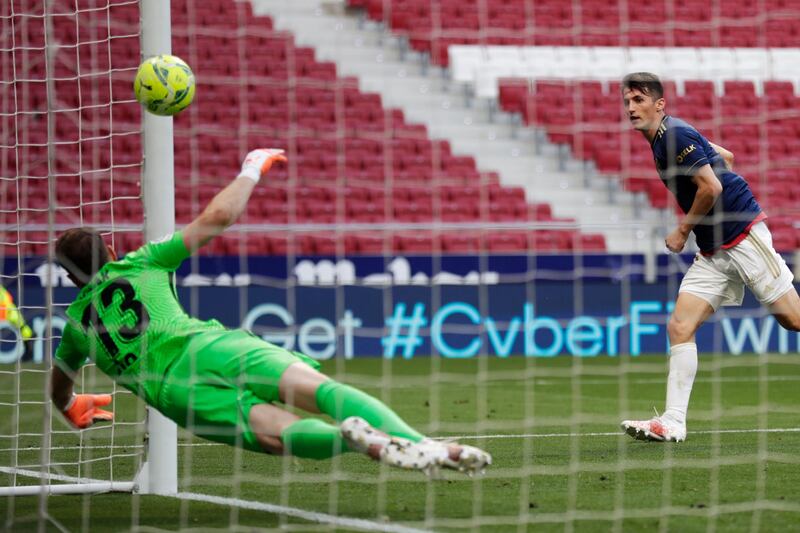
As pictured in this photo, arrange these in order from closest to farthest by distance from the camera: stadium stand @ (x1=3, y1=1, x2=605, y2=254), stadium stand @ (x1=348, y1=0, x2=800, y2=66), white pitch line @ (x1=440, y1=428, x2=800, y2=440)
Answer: white pitch line @ (x1=440, y1=428, x2=800, y2=440) → stadium stand @ (x1=3, y1=1, x2=605, y2=254) → stadium stand @ (x1=348, y1=0, x2=800, y2=66)

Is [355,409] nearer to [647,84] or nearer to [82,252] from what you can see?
[82,252]

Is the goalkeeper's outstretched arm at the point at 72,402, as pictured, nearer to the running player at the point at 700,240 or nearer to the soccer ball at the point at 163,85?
the soccer ball at the point at 163,85

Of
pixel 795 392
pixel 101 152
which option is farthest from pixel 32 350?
pixel 795 392

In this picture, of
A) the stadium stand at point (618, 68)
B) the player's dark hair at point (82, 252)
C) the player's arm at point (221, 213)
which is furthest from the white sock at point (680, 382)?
the stadium stand at point (618, 68)

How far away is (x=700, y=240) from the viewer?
305 inches

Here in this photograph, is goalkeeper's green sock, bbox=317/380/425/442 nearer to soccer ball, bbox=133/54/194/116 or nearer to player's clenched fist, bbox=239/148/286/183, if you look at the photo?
player's clenched fist, bbox=239/148/286/183

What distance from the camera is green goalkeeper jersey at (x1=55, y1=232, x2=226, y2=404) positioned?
17.3 ft

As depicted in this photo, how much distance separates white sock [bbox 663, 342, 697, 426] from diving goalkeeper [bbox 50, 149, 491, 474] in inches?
112

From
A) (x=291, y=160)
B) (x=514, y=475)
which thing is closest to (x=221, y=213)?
(x=514, y=475)

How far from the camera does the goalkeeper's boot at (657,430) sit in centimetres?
730

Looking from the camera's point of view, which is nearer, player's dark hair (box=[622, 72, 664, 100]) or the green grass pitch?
the green grass pitch

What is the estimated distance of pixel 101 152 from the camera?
16.9m

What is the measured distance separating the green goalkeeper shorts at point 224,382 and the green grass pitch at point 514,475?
1.51ft

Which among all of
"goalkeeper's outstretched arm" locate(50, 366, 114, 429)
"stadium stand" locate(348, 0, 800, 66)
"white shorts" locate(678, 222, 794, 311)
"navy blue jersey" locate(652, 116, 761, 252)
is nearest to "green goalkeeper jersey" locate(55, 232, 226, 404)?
"goalkeeper's outstretched arm" locate(50, 366, 114, 429)
